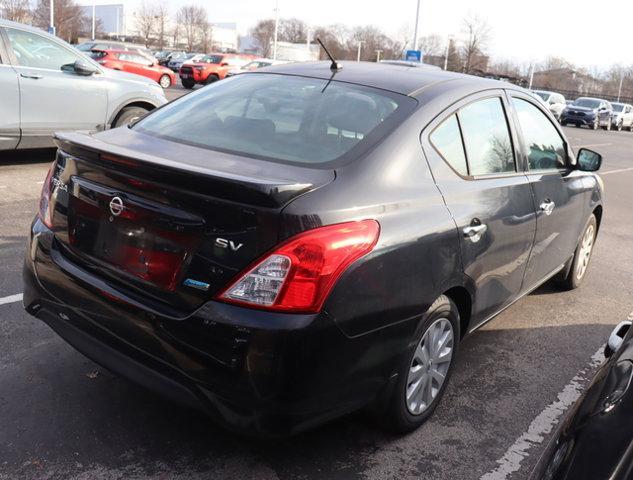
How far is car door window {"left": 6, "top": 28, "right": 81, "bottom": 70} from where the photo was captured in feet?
25.5

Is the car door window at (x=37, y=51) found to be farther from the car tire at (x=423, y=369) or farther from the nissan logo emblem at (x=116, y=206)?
the car tire at (x=423, y=369)

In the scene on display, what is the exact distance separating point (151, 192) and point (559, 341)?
312 centimetres

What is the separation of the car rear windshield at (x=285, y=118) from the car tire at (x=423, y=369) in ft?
2.81

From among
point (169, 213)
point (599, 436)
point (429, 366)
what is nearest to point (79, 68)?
point (169, 213)

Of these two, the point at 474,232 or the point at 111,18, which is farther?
the point at 111,18

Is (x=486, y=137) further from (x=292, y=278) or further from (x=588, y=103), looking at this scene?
(x=588, y=103)

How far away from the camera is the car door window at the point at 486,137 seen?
3.35 m

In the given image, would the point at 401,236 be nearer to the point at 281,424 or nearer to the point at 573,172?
the point at 281,424

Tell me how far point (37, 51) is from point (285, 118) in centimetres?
610

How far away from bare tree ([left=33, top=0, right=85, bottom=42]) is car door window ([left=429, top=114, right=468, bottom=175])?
6143cm

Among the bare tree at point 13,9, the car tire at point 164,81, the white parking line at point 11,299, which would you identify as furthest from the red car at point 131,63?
the white parking line at point 11,299

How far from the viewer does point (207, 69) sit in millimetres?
32469

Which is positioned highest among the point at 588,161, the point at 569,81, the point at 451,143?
the point at 569,81

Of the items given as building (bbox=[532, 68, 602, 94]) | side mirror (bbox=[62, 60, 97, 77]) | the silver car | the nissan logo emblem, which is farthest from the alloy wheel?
building (bbox=[532, 68, 602, 94])
